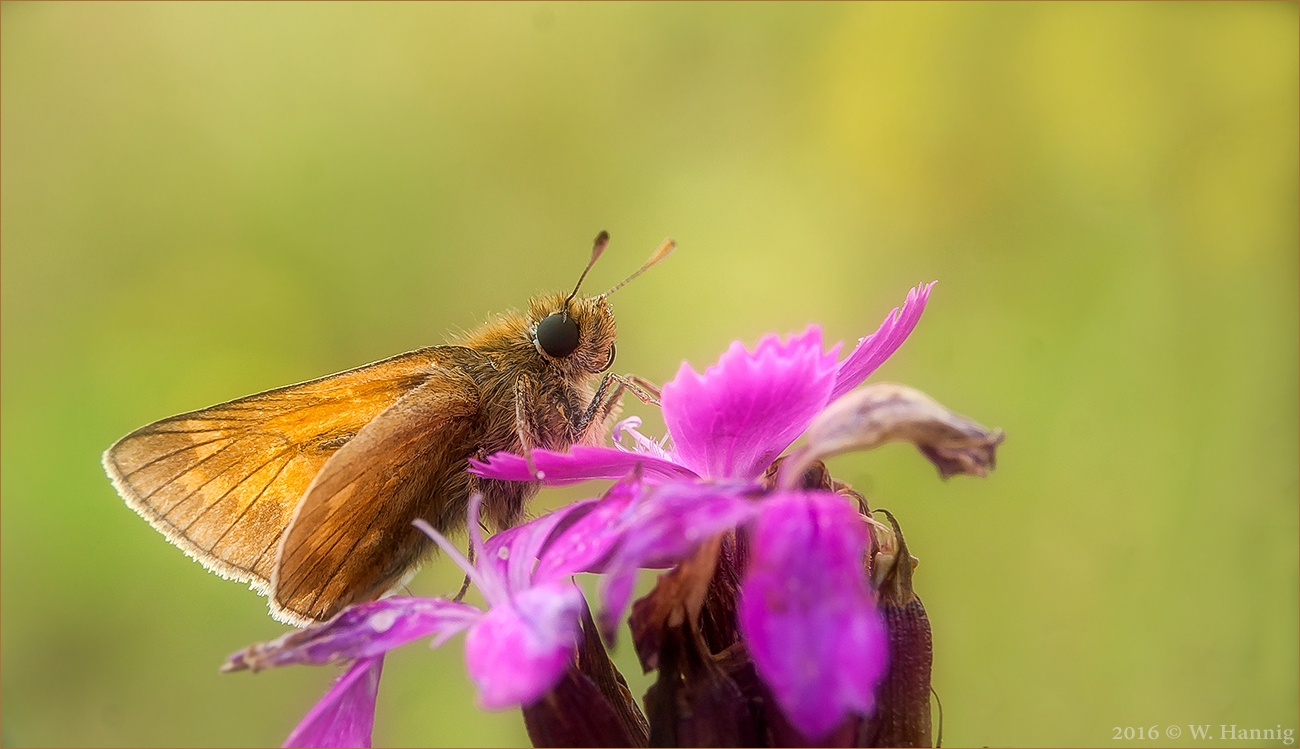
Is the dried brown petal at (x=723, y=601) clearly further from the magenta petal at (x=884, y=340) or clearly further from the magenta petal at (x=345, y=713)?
the magenta petal at (x=345, y=713)

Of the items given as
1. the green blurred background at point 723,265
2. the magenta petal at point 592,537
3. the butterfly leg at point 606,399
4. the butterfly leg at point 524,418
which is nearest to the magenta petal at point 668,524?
the magenta petal at point 592,537

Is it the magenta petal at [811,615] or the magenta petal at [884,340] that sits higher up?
the magenta petal at [884,340]

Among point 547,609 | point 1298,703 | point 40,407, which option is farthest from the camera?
point 40,407

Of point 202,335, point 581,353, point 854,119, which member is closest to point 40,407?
point 202,335

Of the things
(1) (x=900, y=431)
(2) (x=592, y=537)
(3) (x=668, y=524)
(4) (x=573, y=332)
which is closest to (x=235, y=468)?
(4) (x=573, y=332)

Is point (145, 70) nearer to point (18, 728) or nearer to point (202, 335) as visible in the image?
point (202, 335)

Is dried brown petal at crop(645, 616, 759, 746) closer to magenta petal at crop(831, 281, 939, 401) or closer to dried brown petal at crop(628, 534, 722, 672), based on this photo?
dried brown petal at crop(628, 534, 722, 672)

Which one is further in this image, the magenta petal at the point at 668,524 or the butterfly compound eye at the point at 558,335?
the butterfly compound eye at the point at 558,335
